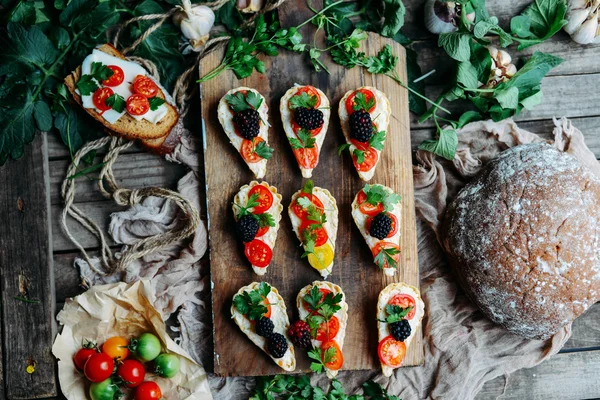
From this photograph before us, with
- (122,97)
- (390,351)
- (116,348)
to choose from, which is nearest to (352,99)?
(122,97)

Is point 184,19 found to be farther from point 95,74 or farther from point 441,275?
point 441,275

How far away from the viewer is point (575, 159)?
2.47 m

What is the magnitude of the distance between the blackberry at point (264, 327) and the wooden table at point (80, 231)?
31.8 inches

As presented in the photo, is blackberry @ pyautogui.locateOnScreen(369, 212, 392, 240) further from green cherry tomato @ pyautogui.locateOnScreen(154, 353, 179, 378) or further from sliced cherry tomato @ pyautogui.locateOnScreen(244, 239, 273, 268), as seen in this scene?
green cherry tomato @ pyautogui.locateOnScreen(154, 353, 179, 378)

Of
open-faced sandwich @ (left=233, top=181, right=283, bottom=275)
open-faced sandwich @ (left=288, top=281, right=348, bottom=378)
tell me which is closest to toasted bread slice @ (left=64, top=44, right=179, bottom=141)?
open-faced sandwich @ (left=233, top=181, right=283, bottom=275)

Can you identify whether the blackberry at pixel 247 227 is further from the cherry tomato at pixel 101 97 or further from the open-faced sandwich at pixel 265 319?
the cherry tomato at pixel 101 97

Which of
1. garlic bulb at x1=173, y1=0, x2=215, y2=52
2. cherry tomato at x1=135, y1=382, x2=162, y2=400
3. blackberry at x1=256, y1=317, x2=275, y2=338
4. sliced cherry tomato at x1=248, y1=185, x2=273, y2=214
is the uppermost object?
garlic bulb at x1=173, y1=0, x2=215, y2=52

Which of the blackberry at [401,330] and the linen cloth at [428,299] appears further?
the linen cloth at [428,299]

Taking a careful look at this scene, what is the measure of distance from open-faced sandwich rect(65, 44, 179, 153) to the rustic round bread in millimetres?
1441

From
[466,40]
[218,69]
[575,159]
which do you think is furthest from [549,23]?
[218,69]

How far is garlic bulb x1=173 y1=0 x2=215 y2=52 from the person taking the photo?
254cm

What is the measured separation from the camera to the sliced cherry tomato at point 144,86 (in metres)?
2.46

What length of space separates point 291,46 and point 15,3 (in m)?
1.32

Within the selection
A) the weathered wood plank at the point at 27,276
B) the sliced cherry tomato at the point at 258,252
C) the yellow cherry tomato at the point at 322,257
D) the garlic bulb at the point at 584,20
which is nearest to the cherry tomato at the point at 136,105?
the weathered wood plank at the point at 27,276
